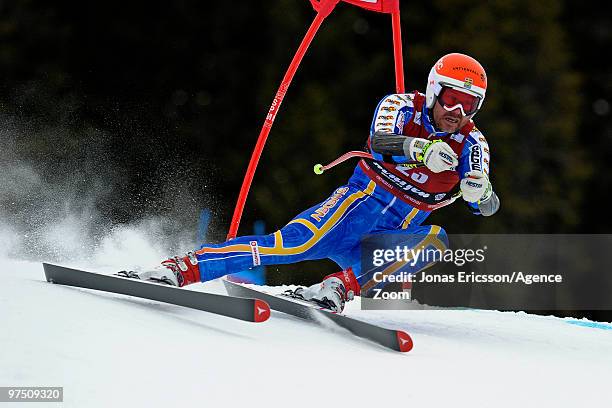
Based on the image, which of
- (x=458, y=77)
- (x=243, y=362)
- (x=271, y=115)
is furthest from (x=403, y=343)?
(x=271, y=115)

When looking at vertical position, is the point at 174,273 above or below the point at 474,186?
below

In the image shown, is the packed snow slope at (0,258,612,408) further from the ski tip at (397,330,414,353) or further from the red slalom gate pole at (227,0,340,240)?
the red slalom gate pole at (227,0,340,240)

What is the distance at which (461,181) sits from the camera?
136 inches

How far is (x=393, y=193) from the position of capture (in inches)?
147

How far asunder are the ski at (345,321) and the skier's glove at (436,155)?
0.70m

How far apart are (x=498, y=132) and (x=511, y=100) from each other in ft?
1.71

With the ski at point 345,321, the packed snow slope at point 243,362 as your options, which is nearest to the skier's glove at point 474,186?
the packed snow slope at point 243,362

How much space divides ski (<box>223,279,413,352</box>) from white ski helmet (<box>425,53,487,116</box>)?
1.04 meters

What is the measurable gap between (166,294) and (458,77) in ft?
5.03

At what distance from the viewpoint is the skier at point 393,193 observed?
11.4ft

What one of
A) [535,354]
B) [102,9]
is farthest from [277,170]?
[535,354]

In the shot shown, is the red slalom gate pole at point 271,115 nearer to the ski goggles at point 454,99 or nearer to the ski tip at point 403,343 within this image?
the ski goggles at point 454,99

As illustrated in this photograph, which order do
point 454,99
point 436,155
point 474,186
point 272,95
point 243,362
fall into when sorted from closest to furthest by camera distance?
point 243,362 < point 436,155 < point 474,186 < point 454,99 < point 272,95

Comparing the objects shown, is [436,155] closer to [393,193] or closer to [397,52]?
[393,193]
